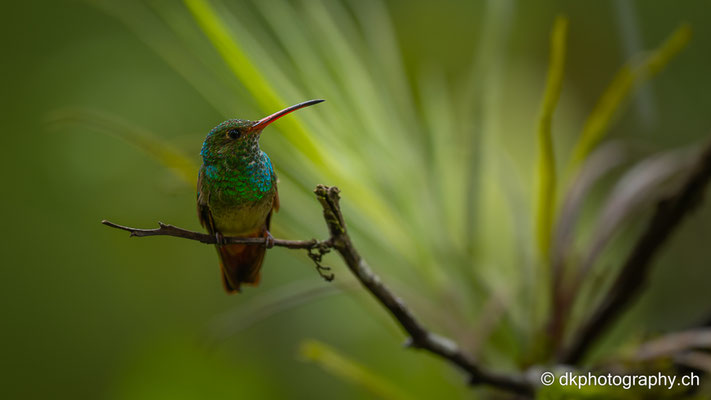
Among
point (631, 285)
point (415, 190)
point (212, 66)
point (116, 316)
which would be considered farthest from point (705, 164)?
point (116, 316)

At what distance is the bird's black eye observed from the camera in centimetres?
32

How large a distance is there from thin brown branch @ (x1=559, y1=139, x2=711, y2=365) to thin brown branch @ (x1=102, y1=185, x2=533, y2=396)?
0.61ft

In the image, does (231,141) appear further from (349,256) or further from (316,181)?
(316,181)

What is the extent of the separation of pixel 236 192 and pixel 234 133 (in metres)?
0.04

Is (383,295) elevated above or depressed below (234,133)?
below

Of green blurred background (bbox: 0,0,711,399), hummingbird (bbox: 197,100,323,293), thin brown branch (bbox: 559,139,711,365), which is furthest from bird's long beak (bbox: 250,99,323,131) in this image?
thin brown branch (bbox: 559,139,711,365)

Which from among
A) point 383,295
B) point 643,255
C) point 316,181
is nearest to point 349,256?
point 383,295

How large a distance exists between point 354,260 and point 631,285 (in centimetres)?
41

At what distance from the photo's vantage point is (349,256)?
1.21 feet

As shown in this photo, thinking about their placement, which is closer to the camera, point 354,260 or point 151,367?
point 354,260

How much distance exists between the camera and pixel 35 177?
1241 millimetres

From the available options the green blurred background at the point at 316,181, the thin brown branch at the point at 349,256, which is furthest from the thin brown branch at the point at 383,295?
the green blurred background at the point at 316,181

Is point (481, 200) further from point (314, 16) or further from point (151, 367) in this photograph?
point (151, 367)

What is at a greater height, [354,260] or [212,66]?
[212,66]
